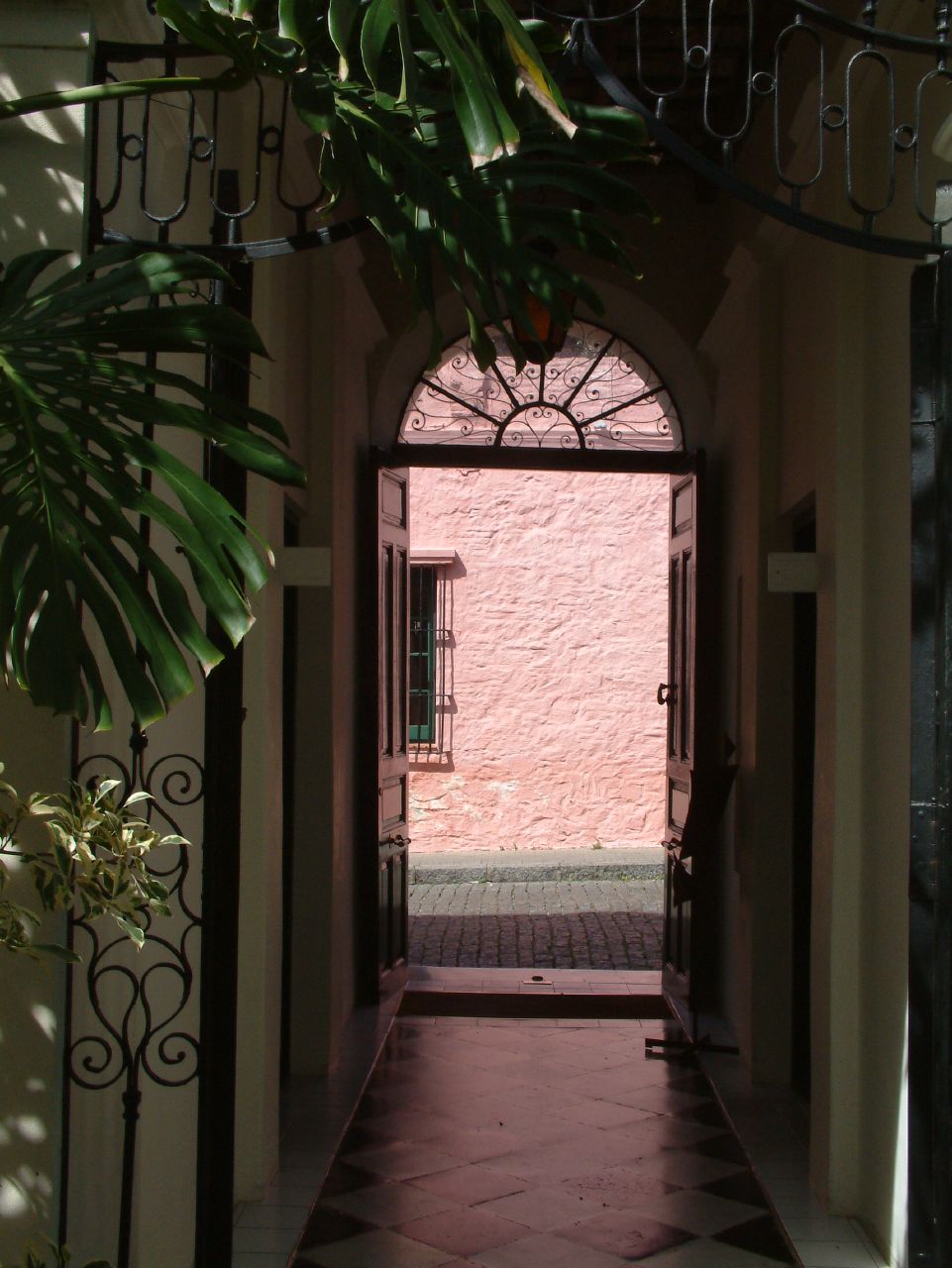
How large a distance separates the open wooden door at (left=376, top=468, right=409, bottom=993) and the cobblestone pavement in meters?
0.95

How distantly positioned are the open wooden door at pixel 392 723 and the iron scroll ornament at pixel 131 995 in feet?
12.7

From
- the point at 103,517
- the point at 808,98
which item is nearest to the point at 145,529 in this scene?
the point at 103,517

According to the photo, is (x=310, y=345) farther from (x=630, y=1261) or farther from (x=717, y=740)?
(x=630, y=1261)

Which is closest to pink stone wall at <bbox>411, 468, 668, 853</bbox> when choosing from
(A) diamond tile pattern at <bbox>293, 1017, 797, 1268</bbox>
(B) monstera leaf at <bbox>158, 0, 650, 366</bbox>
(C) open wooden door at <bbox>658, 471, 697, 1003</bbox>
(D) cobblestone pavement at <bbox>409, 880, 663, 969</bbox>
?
(D) cobblestone pavement at <bbox>409, 880, 663, 969</bbox>

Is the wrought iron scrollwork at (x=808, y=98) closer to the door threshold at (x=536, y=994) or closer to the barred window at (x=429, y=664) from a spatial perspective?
the door threshold at (x=536, y=994)

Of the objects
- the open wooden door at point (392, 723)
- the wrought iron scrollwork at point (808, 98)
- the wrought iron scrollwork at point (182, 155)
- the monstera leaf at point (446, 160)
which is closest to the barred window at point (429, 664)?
the open wooden door at point (392, 723)

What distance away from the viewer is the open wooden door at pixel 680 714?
296 inches

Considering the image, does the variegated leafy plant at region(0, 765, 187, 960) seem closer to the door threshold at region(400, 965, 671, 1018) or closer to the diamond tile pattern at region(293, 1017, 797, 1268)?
the diamond tile pattern at region(293, 1017, 797, 1268)

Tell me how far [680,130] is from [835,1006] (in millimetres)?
5011

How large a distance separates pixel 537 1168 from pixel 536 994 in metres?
2.74

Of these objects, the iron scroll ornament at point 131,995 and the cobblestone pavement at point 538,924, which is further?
the cobblestone pavement at point 538,924

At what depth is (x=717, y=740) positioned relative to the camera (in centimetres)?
750

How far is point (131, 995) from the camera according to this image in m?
3.32

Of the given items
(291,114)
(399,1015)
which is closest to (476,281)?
(291,114)
